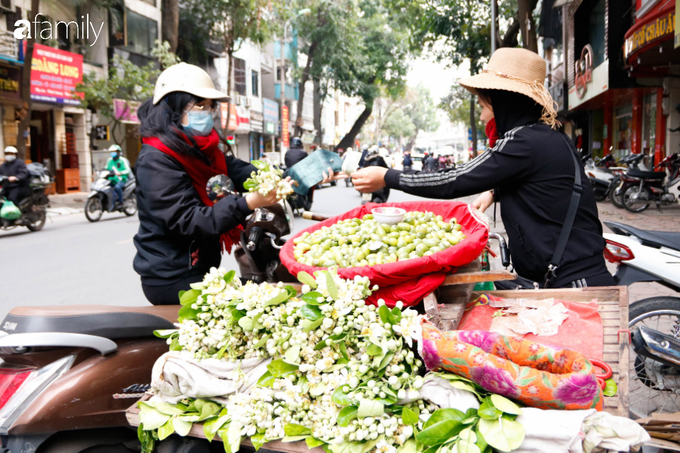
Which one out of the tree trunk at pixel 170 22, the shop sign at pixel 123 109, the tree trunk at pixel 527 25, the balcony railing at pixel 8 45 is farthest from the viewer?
Result: the tree trunk at pixel 170 22

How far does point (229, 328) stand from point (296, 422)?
42 centimetres

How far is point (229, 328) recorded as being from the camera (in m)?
1.99

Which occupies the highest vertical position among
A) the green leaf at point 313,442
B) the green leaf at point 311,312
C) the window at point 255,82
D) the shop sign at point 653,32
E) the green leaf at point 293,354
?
the window at point 255,82

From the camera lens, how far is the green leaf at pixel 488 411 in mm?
1603

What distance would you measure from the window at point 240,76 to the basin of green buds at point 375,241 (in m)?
31.7

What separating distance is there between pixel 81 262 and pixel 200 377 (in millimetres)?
7029

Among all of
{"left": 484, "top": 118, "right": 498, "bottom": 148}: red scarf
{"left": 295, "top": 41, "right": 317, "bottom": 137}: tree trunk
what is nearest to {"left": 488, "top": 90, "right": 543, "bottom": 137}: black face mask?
{"left": 484, "top": 118, "right": 498, "bottom": 148}: red scarf

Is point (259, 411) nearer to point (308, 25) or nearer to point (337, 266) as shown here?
point (337, 266)

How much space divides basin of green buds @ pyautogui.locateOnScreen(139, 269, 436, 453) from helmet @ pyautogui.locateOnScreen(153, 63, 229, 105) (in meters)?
1.03

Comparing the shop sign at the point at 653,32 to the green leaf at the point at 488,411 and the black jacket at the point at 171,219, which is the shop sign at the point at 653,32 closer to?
the black jacket at the point at 171,219

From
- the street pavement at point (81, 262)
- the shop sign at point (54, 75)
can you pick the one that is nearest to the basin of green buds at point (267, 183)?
the street pavement at point (81, 262)

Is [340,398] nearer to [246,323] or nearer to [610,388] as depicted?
[246,323]

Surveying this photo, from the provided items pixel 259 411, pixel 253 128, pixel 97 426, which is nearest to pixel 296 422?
pixel 259 411

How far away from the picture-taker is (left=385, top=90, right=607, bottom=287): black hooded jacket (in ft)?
7.86
